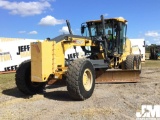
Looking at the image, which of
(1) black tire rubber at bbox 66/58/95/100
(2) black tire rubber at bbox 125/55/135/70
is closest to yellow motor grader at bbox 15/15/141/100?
(1) black tire rubber at bbox 66/58/95/100

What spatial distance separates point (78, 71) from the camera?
29.5ft

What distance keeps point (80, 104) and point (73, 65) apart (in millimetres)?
1215

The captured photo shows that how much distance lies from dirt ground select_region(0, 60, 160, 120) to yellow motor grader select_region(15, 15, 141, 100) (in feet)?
1.32

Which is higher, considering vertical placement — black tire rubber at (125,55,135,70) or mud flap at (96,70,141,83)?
black tire rubber at (125,55,135,70)

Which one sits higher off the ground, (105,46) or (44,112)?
(105,46)

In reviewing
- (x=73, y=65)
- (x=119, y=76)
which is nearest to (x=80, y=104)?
(x=73, y=65)

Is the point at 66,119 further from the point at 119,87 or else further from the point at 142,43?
the point at 142,43

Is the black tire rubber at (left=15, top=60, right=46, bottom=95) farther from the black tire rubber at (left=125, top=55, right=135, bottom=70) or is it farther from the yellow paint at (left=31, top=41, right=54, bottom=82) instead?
the black tire rubber at (left=125, top=55, right=135, bottom=70)

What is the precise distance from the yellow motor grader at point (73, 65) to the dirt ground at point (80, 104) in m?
0.40

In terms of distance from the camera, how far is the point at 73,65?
912 cm

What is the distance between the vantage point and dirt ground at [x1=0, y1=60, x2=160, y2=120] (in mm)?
7254

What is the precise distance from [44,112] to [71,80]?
1602 millimetres

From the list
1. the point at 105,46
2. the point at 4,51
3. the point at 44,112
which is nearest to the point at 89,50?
the point at 105,46

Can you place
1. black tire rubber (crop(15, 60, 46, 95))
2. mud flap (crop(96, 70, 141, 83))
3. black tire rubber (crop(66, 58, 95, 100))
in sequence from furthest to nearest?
mud flap (crop(96, 70, 141, 83)), black tire rubber (crop(15, 60, 46, 95)), black tire rubber (crop(66, 58, 95, 100))
